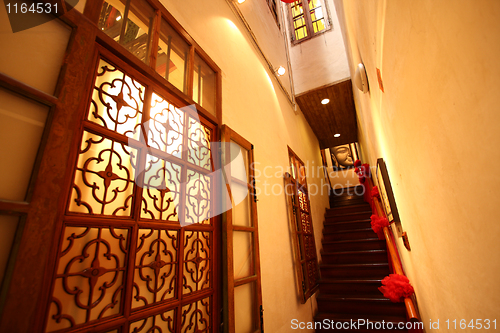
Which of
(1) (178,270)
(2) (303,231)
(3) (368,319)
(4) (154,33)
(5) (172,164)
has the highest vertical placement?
(4) (154,33)

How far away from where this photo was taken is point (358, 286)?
3791 millimetres

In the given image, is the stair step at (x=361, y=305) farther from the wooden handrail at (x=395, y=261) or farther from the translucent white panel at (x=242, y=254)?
the translucent white panel at (x=242, y=254)

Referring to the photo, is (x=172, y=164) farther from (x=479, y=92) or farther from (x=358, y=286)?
(x=358, y=286)

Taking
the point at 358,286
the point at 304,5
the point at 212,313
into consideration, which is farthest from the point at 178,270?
the point at 304,5

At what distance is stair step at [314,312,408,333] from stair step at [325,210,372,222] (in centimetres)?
263

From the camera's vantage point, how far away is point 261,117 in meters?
3.20

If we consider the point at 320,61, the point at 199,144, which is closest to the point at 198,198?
the point at 199,144

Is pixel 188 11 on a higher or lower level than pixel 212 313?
higher

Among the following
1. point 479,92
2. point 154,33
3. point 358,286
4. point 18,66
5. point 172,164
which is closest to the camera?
point 479,92

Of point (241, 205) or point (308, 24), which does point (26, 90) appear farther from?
point (308, 24)

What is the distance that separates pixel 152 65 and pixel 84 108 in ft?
2.02

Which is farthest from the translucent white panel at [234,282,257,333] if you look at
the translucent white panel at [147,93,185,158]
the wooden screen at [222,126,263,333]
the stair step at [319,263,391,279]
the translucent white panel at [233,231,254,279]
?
the stair step at [319,263,391,279]

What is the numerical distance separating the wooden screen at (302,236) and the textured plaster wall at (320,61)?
2.00 meters

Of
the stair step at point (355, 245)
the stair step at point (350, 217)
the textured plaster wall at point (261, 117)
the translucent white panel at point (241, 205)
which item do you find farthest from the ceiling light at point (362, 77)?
the stair step at point (350, 217)
